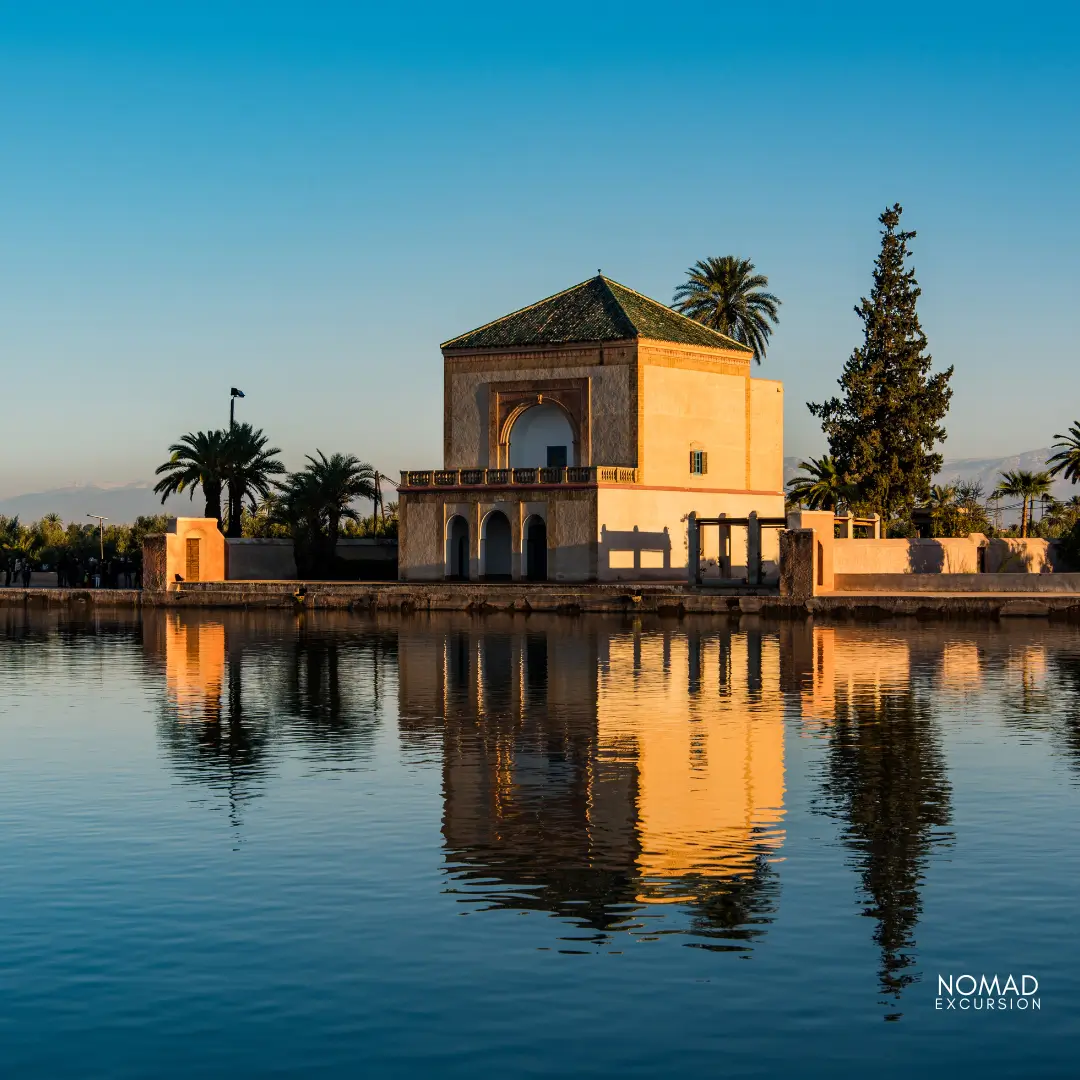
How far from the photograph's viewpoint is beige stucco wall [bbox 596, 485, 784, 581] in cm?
5388

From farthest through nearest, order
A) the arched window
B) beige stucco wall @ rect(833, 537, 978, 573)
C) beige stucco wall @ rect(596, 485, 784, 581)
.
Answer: the arched window < beige stucco wall @ rect(596, 485, 784, 581) < beige stucco wall @ rect(833, 537, 978, 573)

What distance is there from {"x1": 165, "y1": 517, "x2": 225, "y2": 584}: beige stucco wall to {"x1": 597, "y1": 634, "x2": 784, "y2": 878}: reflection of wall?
27.0m

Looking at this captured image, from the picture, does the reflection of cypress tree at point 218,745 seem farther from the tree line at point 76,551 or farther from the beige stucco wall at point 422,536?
the tree line at point 76,551

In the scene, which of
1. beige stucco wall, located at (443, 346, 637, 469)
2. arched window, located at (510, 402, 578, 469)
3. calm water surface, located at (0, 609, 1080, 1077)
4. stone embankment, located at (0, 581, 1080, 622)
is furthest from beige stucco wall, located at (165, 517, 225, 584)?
calm water surface, located at (0, 609, 1080, 1077)

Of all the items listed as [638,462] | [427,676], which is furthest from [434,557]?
[427,676]

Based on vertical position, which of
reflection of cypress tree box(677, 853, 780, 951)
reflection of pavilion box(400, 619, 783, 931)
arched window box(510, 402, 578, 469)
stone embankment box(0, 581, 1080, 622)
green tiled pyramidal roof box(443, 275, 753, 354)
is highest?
green tiled pyramidal roof box(443, 275, 753, 354)

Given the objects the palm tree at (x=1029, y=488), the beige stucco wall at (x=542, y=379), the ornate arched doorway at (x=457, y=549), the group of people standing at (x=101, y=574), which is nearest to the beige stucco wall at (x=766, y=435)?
the beige stucco wall at (x=542, y=379)

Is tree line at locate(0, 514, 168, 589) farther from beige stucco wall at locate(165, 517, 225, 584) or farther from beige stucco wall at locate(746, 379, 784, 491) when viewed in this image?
beige stucco wall at locate(746, 379, 784, 491)

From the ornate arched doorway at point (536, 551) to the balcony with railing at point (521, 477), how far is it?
1551mm

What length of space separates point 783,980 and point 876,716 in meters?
13.0

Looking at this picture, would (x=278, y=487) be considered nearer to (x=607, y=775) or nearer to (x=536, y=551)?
(x=536, y=551)

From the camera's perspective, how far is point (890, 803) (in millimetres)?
15156

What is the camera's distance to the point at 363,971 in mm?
9602

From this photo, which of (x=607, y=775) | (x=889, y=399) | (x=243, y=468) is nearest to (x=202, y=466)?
(x=243, y=468)
